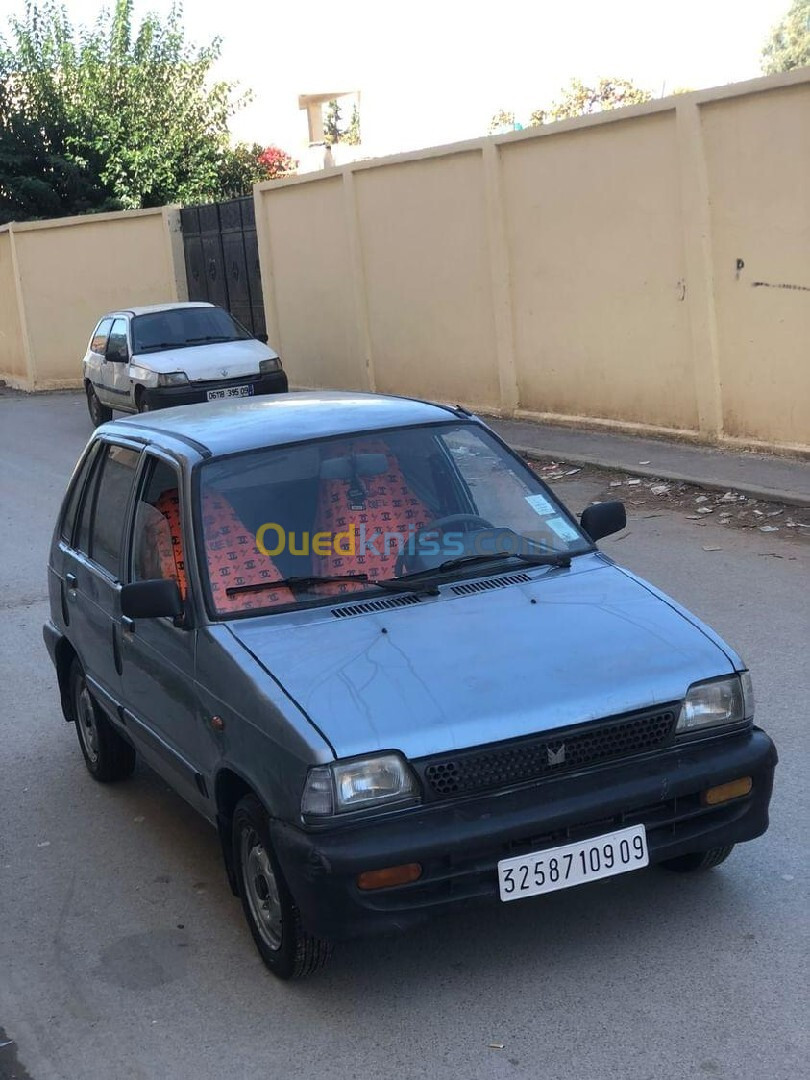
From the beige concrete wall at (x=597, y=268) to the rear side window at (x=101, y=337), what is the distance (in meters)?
2.98

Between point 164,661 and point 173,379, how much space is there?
1182cm

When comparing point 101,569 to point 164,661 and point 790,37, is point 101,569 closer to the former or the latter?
point 164,661

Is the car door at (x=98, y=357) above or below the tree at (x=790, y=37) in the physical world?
below

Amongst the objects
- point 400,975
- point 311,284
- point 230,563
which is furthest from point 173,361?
point 400,975

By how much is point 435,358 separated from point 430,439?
11.8 metres

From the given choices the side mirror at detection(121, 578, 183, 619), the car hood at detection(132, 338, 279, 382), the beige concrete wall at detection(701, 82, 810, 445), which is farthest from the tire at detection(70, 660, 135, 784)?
the car hood at detection(132, 338, 279, 382)

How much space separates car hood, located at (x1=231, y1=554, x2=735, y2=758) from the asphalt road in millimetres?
163

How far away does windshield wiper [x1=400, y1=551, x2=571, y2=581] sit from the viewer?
15.6ft

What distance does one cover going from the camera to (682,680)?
4090mm

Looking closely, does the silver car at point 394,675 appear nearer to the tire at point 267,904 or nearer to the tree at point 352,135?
the tire at point 267,904

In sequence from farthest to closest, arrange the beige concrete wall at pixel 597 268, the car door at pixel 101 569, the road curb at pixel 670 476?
the beige concrete wall at pixel 597 268
the road curb at pixel 670 476
the car door at pixel 101 569

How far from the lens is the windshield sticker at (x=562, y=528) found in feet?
16.8

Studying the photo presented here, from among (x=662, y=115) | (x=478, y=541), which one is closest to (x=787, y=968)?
(x=478, y=541)

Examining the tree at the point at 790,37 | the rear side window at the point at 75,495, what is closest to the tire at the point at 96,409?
the rear side window at the point at 75,495
